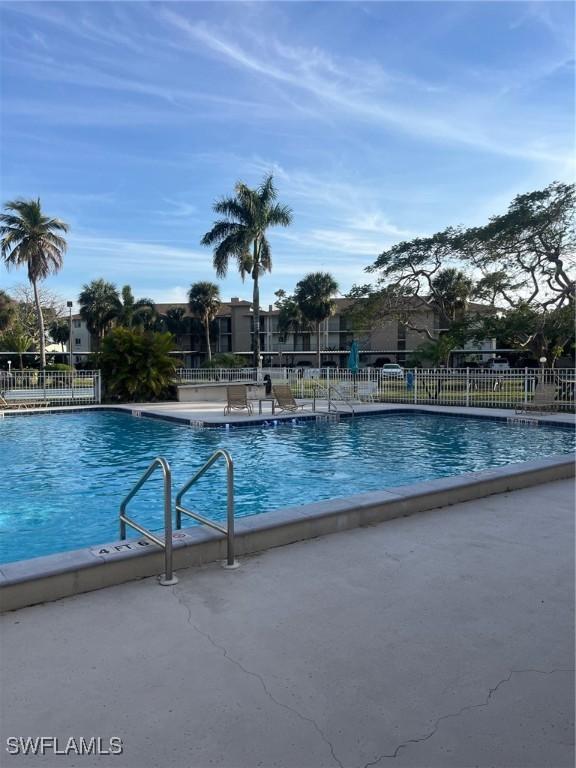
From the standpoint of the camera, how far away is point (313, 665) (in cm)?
272

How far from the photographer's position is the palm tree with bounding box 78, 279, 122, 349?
51.9m

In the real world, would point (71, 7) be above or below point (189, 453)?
above

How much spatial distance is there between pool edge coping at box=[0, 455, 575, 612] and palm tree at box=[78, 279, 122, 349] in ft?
164

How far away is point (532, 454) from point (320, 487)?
15.8 feet

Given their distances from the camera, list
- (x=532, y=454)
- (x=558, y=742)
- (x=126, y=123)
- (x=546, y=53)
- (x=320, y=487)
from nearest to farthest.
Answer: (x=558, y=742) → (x=320, y=487) → (x=546, y=53) → (x=532, y=454) → (x=126, y=123)

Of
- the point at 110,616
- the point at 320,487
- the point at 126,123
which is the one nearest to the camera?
the point at 110,616

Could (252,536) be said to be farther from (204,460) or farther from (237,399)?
(237,399)

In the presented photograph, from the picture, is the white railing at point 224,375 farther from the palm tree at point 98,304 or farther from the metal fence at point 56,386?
the palm tree at point 98,304

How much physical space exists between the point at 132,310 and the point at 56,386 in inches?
1376

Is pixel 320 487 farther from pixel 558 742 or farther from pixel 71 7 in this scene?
pixel 71 7

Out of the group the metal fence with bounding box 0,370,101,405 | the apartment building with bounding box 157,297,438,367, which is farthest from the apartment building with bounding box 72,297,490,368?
the metal fence with bounding box 0,370,101,405

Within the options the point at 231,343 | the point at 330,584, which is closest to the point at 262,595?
the point at 330,584

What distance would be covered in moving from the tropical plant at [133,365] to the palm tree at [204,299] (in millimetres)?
33465

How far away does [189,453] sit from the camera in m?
10.8
